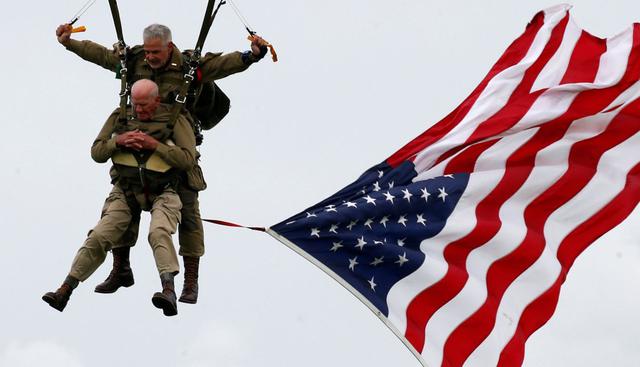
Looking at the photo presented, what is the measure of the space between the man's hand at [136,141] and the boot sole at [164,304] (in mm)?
1525

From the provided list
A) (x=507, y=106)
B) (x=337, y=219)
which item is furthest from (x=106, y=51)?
(x=507, y=106)

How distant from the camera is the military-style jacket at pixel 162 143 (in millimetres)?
21703

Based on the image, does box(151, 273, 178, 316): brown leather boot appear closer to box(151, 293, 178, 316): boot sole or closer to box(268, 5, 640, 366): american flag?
box(151, 293, 178, 316): boot sole

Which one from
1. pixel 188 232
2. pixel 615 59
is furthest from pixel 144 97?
pixel 615 59

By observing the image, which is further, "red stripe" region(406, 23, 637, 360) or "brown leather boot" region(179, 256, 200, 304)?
"red stripe" region(406, 23, 637, 360)

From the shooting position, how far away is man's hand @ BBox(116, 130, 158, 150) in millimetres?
21594

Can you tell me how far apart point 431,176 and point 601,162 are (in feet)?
6.47

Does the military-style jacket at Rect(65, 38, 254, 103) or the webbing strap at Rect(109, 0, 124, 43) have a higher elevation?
the webbing strap at Rect(109, 0, 124, 43)

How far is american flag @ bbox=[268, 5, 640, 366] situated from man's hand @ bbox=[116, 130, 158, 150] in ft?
6.61

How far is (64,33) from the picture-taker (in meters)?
22.4

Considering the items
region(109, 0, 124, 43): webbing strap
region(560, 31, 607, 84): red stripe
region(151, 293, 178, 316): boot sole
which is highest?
region(109, 0, 124, 43): webbing strap

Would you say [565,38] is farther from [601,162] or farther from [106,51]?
[106,51]

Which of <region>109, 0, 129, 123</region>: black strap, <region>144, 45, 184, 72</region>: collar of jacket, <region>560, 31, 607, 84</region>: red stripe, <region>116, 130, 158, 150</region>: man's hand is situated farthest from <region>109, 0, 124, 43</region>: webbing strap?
<region>560, 31, 607, 84</region>: red stripe

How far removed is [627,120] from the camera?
80.6ft
